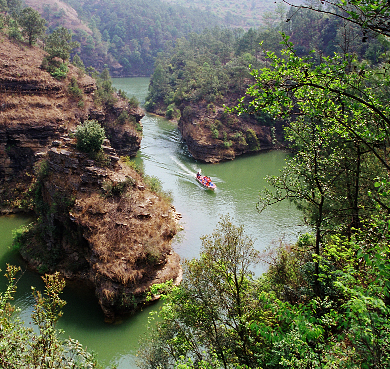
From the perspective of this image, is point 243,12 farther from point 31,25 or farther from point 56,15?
point 31,25

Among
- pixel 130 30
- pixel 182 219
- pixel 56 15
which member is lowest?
pixel 182 219

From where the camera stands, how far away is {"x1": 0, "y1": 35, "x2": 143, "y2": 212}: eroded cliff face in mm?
30531

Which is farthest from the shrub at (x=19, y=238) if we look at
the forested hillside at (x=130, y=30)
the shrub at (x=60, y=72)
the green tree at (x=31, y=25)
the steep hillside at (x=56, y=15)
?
the steep hillside at (x=56, y=15)

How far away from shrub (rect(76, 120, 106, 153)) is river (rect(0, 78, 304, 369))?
29.4 ft

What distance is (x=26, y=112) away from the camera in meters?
31.6

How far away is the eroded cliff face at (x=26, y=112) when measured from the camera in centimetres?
3053

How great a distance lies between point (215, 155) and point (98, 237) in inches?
1099

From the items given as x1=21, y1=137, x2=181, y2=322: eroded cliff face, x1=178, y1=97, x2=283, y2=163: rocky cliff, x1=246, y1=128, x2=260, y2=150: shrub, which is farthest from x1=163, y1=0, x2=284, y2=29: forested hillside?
x1=21, y1=137, x2=181, y2=322: eroded cliff face

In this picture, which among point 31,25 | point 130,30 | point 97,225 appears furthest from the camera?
point 130,30

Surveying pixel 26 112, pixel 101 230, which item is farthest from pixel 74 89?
pixel 101 230

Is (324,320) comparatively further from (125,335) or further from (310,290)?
(125,335)

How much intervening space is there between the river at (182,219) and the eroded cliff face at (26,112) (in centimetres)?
459

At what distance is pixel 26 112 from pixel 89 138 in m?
13.4

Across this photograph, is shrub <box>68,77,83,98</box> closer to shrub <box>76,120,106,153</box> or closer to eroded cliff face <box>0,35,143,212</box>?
eroded cliff face <box>0,35,143,212</box>
